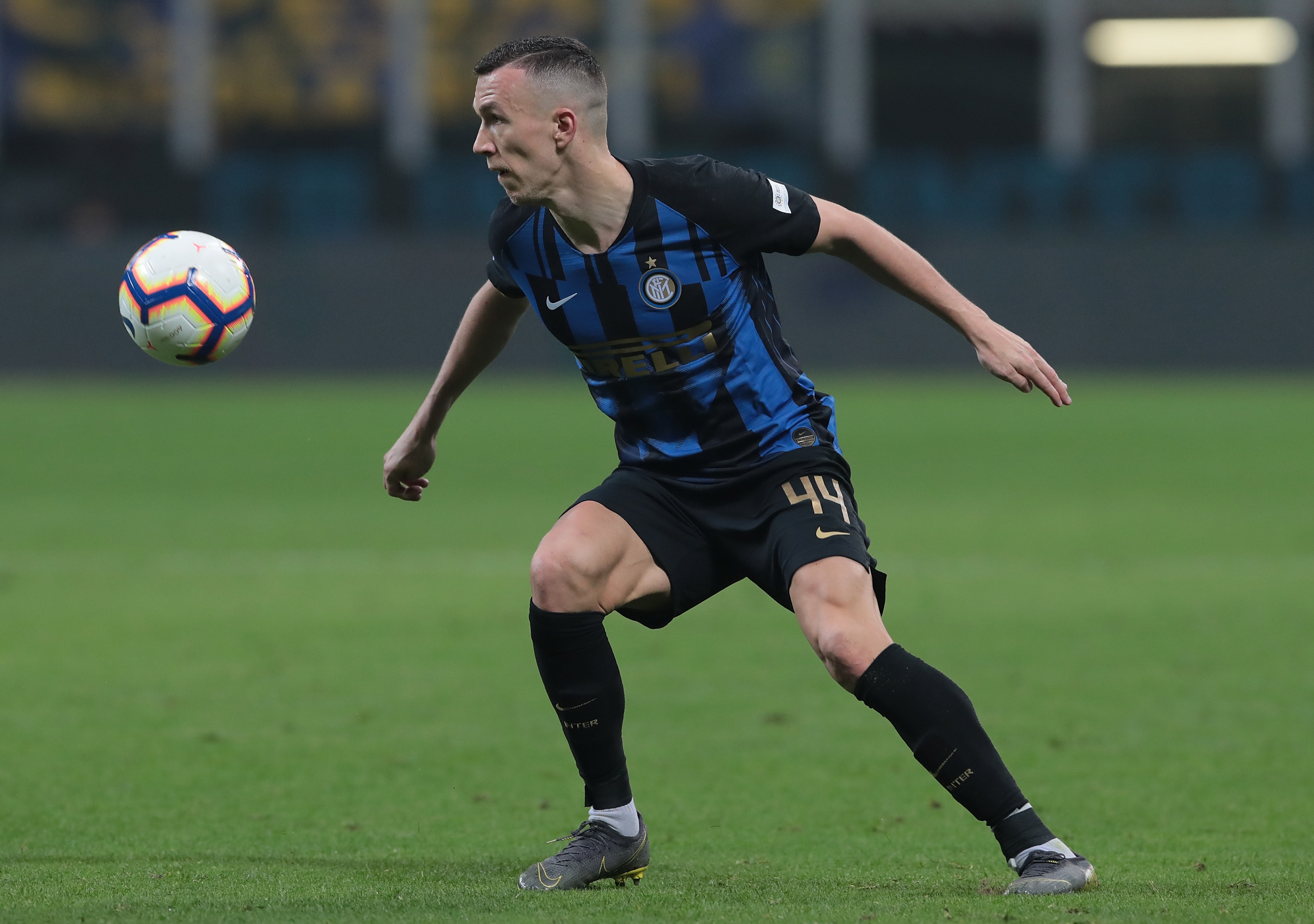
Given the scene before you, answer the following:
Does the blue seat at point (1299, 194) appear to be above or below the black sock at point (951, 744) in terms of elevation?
above

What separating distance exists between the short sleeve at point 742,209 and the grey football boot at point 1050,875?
1.52 m

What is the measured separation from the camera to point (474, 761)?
20.0 ft

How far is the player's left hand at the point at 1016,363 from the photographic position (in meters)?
4.23

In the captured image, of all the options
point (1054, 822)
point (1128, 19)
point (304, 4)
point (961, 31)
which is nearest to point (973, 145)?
point (961, 31)

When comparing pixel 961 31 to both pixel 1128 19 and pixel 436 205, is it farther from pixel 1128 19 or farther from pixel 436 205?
pixel 436 205

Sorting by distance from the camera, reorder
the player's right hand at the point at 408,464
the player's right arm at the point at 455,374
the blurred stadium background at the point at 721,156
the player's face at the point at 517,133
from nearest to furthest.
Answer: the player's face at the point at 517,133
the player's right arm at the point at 455,374
the player's right hand at the point at 408,464
the blurred stadium background at the point at 721,156

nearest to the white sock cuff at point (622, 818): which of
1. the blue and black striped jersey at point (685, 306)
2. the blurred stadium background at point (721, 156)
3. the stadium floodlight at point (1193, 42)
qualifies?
the blue and black striped jersey at point (685, 306)

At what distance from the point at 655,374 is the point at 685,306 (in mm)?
183

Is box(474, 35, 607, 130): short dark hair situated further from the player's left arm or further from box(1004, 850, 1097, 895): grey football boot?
box(1004, 850, 1097, 895): grey football boot

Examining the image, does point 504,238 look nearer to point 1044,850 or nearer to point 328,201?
point 1044,850

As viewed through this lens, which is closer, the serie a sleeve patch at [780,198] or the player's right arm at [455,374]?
the serie a sleeve patch at [780,198]

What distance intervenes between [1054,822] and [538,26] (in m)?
25.8

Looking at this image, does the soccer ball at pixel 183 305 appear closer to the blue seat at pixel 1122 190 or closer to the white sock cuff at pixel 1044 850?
the white sock cuff at pixel 1044 850

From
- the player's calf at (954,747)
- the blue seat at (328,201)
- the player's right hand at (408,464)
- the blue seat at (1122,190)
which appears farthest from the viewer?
the blue seat at (328,201)
